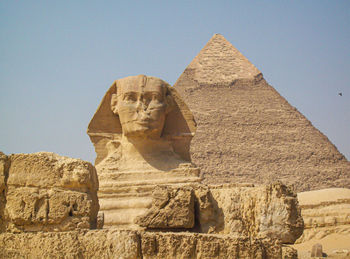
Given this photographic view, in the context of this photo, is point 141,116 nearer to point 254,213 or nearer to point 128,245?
point 254,213

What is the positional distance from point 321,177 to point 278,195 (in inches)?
5546

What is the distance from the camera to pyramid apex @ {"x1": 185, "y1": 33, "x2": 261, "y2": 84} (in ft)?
483

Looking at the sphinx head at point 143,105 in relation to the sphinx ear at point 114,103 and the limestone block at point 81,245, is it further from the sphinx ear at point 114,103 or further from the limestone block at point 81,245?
the limestone block at point 81,245

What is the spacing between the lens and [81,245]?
13.3 feet

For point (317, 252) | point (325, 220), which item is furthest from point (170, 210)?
point (325, 220)

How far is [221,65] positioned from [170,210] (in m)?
143

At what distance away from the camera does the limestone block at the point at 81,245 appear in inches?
158

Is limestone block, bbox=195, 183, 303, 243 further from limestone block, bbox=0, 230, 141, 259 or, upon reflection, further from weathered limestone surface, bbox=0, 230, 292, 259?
limestone block, bbox=0, 230, 141, 259

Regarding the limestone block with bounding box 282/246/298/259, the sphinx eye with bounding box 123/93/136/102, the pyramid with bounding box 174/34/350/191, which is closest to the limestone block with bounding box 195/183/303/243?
the limestone block with bounding box 282/246/298/259

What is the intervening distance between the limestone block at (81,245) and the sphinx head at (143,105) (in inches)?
184

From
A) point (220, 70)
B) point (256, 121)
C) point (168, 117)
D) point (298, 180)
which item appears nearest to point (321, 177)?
point (298, 180)

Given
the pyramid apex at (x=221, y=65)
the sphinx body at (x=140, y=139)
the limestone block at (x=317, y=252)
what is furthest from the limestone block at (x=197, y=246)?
the pyramid apex at (x=221, y=65)

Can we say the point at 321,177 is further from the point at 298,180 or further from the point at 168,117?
the point at 168,117

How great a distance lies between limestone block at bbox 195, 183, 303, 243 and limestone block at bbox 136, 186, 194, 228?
0.59ft
